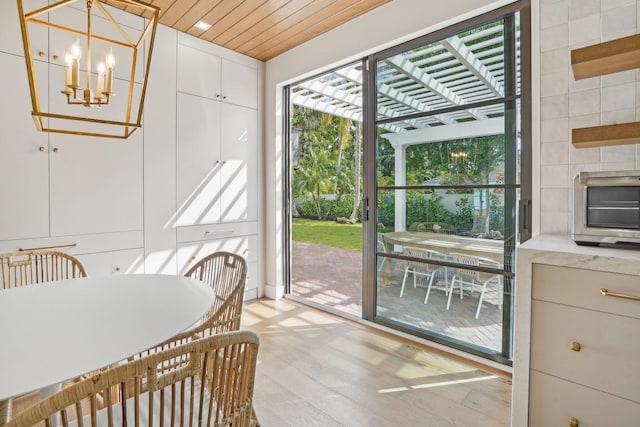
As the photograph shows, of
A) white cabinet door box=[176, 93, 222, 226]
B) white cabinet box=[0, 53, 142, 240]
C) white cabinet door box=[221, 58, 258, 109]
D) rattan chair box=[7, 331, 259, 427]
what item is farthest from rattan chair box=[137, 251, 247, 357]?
white cabinet door box=[221, 58, 258, 109]

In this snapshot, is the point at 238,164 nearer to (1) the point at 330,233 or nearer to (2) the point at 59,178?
(2) the point at 59,178

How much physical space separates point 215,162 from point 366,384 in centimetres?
238

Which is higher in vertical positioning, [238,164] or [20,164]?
[238,164]

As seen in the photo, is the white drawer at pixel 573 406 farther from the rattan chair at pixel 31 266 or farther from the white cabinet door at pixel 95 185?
the white cabinet door at pixel 95 185

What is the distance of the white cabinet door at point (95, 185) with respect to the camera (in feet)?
7.86

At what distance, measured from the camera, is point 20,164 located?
2.23 meters

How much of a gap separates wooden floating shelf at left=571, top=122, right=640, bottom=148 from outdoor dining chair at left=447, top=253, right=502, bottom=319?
1006mm

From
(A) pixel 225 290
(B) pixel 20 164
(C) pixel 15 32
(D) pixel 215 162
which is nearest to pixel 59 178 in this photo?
(B) pixel 20 164

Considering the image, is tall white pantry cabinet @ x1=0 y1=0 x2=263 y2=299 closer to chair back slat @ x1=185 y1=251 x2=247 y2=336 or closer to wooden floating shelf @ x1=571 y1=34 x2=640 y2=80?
chair back slat @ x1=185 y1=251 x2=247 y2=336

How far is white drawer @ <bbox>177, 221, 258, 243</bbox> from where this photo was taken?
311cm

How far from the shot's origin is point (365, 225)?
296 centimetres

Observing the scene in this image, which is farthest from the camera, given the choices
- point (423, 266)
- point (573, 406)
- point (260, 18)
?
point (260, 18)

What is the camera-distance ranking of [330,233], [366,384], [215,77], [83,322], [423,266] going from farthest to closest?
[330,233] < [215,77] < [423,266] < [366,384] < [83,322]

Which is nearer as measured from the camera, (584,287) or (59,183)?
Answer: (584,287)
